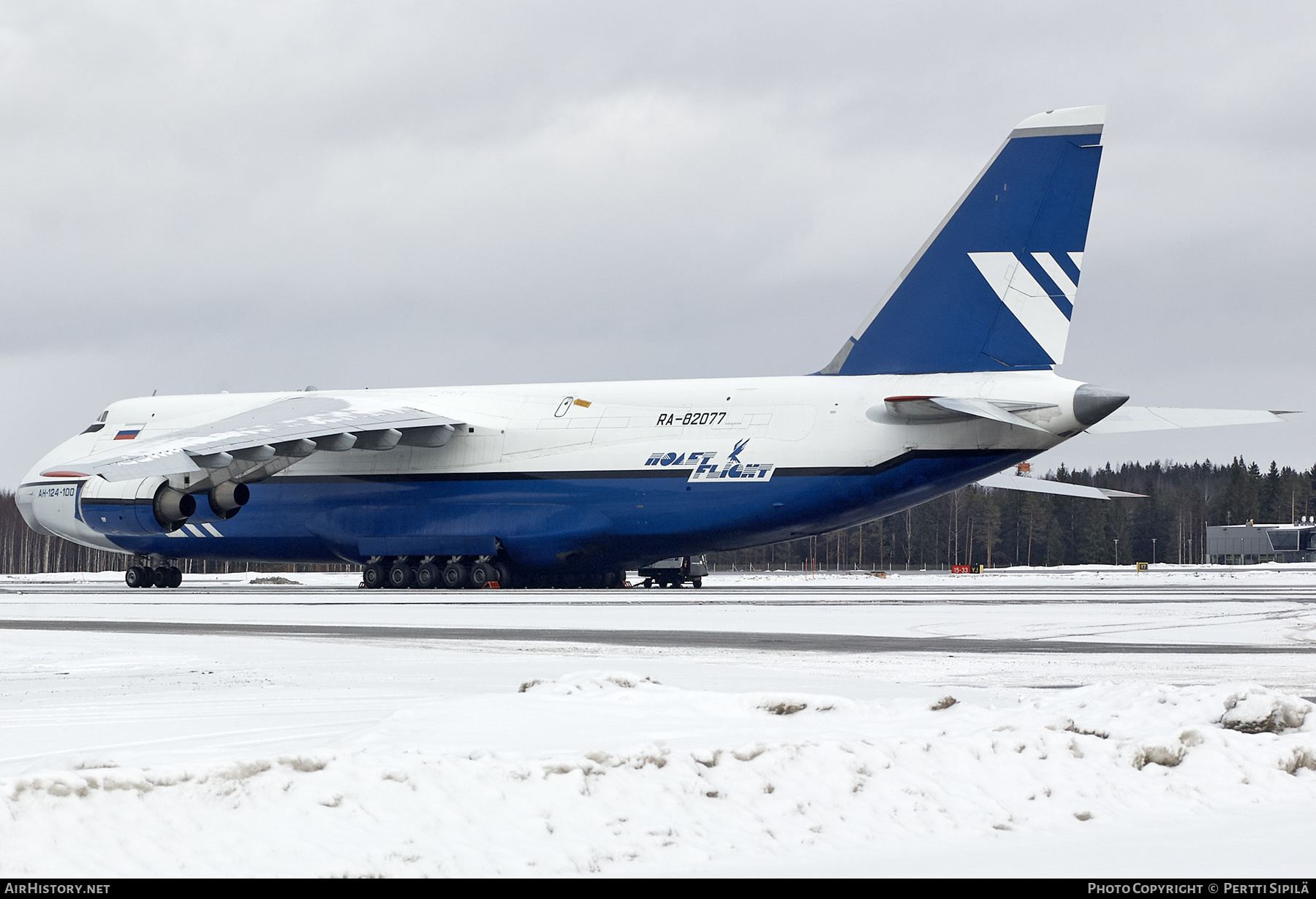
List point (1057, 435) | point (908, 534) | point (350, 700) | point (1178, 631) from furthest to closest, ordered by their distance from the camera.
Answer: point (908, 534)
point (1057, 435)
point (1178, 631)
point (350, 700)

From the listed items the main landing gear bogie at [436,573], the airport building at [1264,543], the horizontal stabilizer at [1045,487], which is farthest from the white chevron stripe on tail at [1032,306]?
the airport building at [1264,543]

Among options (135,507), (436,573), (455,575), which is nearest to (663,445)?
(455,575)

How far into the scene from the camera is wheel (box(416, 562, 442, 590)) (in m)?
29.9

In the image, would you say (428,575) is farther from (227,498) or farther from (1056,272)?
(1056,272)

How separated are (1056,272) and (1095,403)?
3260 millimetres

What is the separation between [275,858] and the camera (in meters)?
3.88

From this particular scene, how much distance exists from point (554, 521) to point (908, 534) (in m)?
88.3

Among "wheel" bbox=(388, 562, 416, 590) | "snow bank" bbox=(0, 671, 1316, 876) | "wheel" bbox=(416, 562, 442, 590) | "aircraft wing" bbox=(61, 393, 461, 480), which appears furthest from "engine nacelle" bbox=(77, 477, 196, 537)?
"snow bank" bbox=(0, 671, 1316, 876)

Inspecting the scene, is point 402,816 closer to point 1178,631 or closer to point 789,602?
point 1178,631

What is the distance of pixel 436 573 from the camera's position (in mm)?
30047

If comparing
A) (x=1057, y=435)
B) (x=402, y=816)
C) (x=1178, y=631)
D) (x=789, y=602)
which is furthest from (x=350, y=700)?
(x=1057, y=435)

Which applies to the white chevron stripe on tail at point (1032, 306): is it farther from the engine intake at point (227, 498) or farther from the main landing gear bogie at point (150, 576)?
the main landing gear bogie at point (150, 576)

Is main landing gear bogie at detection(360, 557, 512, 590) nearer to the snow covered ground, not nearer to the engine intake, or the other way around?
the engine intake

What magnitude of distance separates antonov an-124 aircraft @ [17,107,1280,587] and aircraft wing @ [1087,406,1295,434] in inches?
1.7
